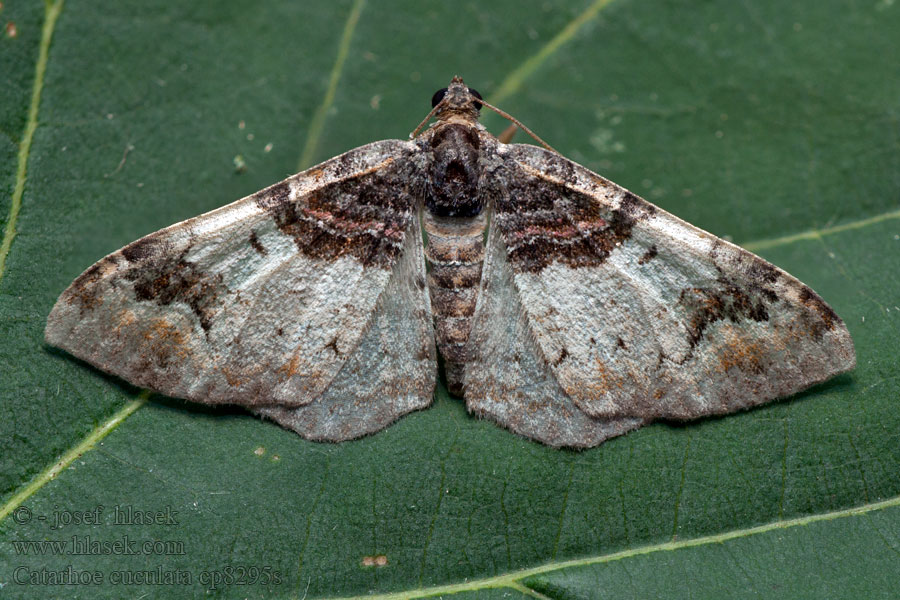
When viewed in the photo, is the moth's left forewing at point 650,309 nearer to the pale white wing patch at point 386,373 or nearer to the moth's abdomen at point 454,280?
the moth's abdomen at point 454,280

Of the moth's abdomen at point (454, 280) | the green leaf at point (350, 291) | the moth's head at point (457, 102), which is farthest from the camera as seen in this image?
the moth's head at point (457, 102)

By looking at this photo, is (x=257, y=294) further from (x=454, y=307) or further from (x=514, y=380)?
(x=514, y=380)

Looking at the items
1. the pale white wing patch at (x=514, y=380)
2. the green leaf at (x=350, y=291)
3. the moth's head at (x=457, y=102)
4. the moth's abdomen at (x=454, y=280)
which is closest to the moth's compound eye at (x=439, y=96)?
the moth's head at (x=457, y=102)

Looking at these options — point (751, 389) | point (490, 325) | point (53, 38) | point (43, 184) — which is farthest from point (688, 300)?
point (53, 38)

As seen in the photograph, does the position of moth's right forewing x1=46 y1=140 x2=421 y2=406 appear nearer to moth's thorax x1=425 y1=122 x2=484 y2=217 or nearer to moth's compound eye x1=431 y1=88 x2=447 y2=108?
moth's thorax x1=425 y1=122 x2=484 y2=217

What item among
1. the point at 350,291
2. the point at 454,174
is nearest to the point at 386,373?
the point at 350,291

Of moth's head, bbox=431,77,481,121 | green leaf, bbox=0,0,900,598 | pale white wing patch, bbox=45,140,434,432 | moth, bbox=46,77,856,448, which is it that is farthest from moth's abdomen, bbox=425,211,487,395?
moth's head, bbox=431,77,481,121

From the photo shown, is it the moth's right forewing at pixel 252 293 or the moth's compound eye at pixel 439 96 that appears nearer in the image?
the moth's right forewing at pixel 252 293
